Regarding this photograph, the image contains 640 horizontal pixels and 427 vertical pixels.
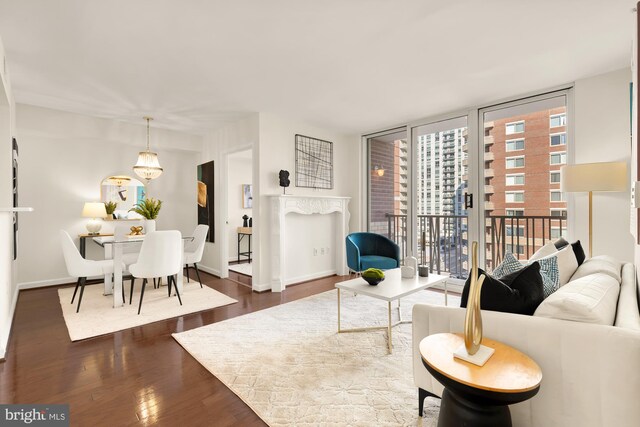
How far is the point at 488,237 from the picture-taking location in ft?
13.8

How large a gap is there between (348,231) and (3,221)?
4.33 meters

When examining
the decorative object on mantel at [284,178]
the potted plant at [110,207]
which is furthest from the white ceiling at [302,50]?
the potted plant at [110,207]

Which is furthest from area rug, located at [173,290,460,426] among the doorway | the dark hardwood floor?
the doorway

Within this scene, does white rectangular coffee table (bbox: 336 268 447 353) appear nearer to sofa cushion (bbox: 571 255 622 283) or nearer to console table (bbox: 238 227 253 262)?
sofa cushion (bbox: 571 255 622 283)

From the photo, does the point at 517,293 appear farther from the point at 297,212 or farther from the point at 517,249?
the point at 297,212

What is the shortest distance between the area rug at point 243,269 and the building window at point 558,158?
4612 mm

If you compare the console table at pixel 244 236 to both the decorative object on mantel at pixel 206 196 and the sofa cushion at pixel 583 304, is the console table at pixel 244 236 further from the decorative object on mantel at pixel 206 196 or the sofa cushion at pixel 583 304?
the sofa cushion at pixel 583 304

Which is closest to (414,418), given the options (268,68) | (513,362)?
(513,362)

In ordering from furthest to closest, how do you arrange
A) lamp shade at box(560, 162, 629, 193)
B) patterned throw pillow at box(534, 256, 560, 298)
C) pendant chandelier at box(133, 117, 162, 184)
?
pendant chandelier at box(133, 117, 162, 184) < lamp shade at box(560, 162, 629, 193) < patterned throw pillow at box(534, 256, 560, 298)

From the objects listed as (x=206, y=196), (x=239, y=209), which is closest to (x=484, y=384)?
(x=206, y=196)

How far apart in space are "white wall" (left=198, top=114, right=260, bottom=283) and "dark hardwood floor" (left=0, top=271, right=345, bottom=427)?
6.27 feet

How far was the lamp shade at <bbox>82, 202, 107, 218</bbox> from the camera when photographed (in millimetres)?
4691

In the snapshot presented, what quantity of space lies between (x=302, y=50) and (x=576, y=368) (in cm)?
272

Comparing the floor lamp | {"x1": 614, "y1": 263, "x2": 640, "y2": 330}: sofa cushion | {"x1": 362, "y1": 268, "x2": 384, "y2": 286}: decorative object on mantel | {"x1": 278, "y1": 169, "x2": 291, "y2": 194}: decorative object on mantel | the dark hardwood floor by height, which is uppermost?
{"x1": 278, "y1": 169, "x2": 291, "y2": 194}: decorative object on mantel
